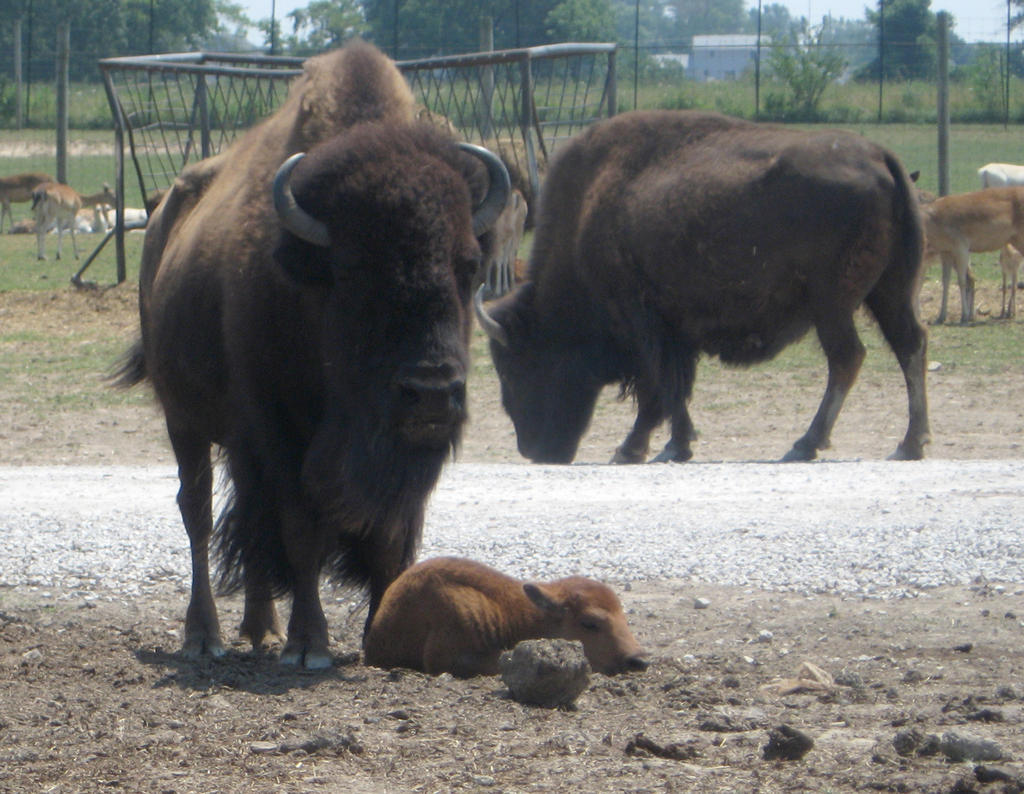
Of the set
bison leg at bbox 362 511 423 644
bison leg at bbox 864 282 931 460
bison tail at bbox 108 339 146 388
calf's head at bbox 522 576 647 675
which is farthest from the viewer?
bison leg at bbox 864 282 931 460

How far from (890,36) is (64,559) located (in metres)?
36.9

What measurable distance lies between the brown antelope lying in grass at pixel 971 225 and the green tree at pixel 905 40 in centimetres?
1442

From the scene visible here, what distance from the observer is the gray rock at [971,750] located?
11.3ft

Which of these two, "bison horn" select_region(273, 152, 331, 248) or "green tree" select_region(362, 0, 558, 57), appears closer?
"bison horn" select_region(273, 152, 331, 248)

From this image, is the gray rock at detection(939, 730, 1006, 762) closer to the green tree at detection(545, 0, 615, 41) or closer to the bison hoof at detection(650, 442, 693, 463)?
the bison hoof at detection(650, 442, 693, 463)

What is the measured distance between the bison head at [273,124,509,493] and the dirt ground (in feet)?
2.64

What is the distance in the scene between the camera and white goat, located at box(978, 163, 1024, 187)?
23375 mm

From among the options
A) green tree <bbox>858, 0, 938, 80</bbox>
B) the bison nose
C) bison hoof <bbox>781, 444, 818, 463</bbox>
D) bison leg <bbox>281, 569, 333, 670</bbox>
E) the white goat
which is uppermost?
green tree <bbox>858, 0, 938, 80</bbox>

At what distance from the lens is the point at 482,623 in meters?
4.55

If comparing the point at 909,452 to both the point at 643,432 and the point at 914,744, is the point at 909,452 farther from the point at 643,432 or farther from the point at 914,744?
the point at 914,744

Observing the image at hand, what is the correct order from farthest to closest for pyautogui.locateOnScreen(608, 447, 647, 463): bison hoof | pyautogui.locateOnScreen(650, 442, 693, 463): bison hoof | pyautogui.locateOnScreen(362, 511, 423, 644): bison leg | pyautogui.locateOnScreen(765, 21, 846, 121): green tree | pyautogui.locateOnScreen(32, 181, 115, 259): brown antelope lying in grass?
pyautogui.locateOnScreen(765, 21, 846, 121): green tree, pyautogui.locateOnScreen(32, 181, 115, 259): brown antelope lying in grass, pyautogui.locateOnScreen(608, 447, 647, 463): bison hoof, pyautogui.locateOnScreen(650, 442, 693, 463): bison hoof, pyautogui.locateOnScreen(362, 511, 423, 644): bison leg

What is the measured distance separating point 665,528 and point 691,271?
3814 mm

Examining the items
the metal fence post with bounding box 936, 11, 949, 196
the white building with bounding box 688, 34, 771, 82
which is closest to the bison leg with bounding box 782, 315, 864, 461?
the metal fence post with bounding box 936, 11, 949, 196

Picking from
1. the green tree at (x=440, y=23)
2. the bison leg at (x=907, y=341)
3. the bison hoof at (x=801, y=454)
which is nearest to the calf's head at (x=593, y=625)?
the bison hoof at (x=801, y=454)
